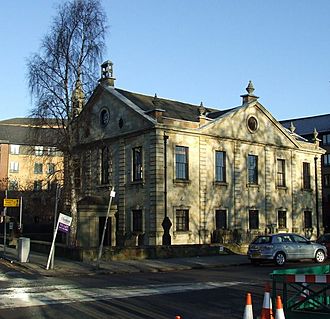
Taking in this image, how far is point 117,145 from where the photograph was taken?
3772cm

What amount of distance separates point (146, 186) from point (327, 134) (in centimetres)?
4534

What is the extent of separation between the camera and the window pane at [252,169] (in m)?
40.1

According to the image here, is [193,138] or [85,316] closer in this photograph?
[85,316]

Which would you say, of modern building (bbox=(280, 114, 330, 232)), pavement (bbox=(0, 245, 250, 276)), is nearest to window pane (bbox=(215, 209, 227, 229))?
pavement (bbox=(0, 245, 250, 276))

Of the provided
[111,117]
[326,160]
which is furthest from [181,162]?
[326,160]

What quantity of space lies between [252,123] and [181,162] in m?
8.44

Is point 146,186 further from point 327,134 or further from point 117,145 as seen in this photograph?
point 327,134

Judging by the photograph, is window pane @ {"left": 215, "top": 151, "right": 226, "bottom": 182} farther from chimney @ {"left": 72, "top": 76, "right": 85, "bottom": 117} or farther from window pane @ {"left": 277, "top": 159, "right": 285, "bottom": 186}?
chimney @ {"left": 72, "top": 76, "right": 85, "bottom": 117}

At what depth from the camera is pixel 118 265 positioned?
22469 millimetres

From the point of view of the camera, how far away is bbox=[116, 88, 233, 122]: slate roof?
38.4m

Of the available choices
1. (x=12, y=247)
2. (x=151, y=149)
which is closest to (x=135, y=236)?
(x=151, y=149)

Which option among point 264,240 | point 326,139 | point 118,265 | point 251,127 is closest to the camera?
point 118,265

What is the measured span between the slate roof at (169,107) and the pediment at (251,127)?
1.57m

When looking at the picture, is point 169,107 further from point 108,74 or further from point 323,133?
point 323,133
